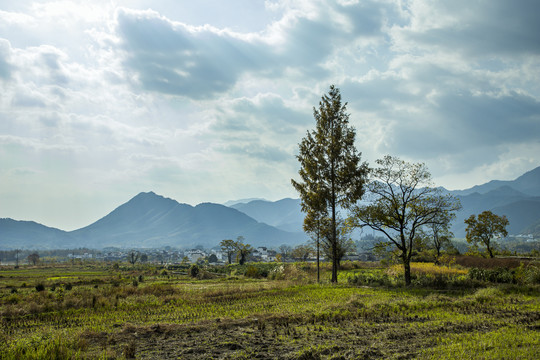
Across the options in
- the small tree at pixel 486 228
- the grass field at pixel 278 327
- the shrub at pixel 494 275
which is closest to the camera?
the grass field at pixel 278 327

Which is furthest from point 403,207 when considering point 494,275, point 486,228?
point 486,228

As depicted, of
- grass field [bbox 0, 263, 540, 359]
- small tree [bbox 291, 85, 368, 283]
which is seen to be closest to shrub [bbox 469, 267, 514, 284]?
grass field [bbox 0, 263, 540, 359]

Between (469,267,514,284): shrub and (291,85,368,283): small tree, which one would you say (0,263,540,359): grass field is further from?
(291,85,368,283): small tree

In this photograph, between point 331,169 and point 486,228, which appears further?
point 486,228

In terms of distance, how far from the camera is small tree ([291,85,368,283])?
31781 millimetres

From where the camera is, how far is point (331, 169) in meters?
32.5

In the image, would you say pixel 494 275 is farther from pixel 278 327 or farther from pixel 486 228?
pixel 486 228

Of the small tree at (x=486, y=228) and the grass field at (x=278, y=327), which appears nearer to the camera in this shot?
the grass field at (x=278, y=327)

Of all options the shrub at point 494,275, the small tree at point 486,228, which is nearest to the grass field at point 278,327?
the shrub at point 494,275

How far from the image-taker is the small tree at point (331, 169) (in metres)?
31.8

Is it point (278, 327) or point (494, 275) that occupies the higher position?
point (278, 327)

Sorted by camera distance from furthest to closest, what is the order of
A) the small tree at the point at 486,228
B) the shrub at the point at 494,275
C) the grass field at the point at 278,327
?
the small tree at the point at 486,228 < the shrub at the point at 494,275 < the grass field at the point at 278,327

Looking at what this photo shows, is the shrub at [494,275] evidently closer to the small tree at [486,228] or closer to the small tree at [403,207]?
the small tree at [403,207]

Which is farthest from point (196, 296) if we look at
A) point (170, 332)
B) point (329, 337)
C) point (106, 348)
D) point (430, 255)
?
point (430, 255)
